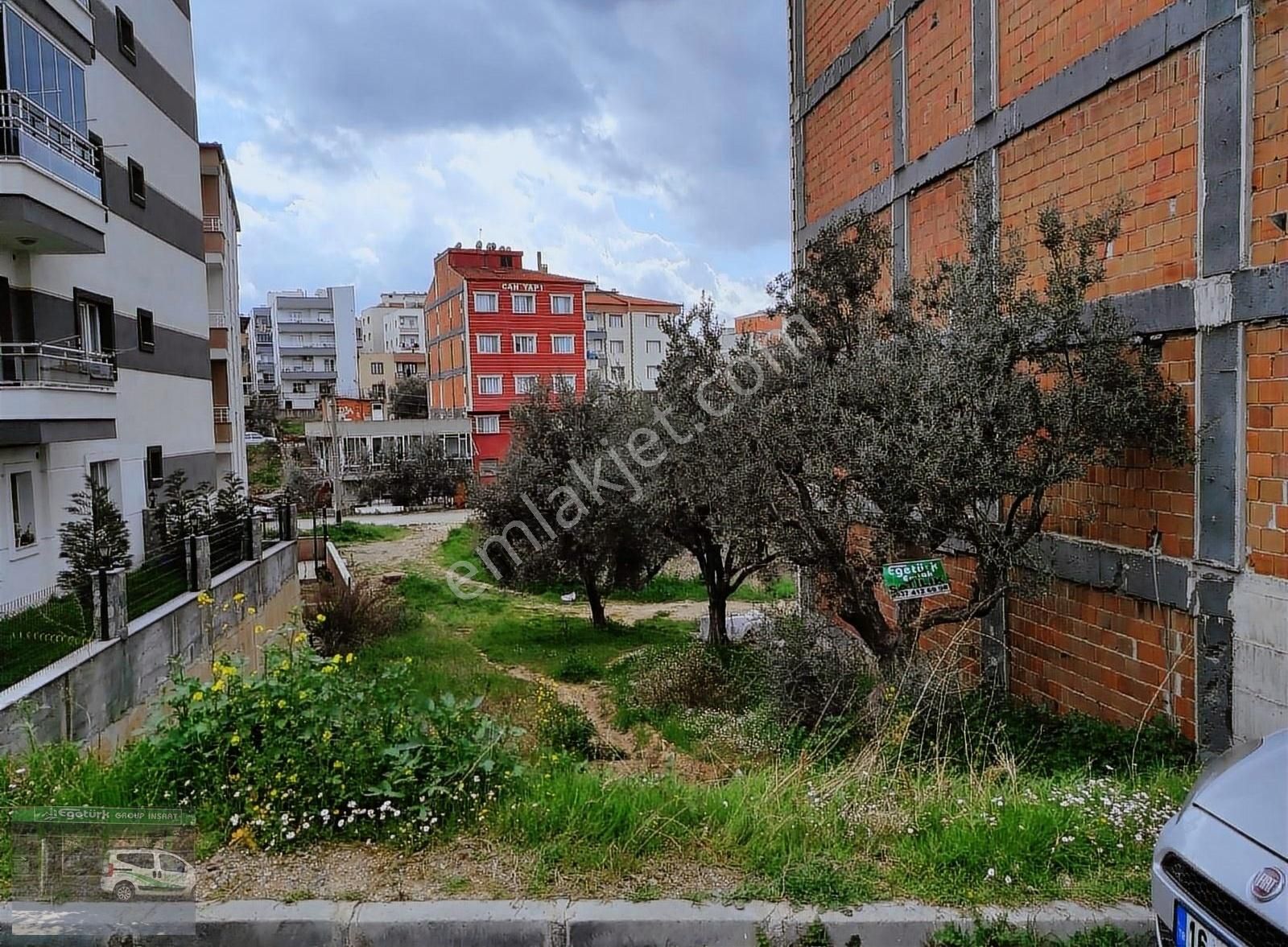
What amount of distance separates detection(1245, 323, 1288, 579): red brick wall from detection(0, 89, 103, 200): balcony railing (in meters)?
12.7

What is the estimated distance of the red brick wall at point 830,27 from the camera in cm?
898

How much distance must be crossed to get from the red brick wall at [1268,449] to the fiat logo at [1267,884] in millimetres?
2987

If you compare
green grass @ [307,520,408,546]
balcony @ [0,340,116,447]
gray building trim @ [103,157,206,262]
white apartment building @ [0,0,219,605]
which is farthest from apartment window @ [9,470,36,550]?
green grass @ [307,520,408,546]

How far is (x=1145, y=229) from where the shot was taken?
5.39m

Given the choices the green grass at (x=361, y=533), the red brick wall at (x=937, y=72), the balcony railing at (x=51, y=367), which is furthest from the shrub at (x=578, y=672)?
the green grass at (x=361, y=533)

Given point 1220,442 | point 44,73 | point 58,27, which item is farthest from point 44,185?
point 1220,442

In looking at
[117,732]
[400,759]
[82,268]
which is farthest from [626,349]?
[400,759]

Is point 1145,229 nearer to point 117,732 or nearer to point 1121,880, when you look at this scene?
point 1121,880

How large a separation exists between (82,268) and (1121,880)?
14832 millimetres

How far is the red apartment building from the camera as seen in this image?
40250 millimetres

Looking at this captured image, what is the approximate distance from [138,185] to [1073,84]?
1502 centimetres

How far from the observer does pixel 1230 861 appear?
2.34 metres

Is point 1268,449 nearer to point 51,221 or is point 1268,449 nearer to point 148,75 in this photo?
point 51,221

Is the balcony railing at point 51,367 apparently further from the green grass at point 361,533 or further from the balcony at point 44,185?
the green grass at point 361,533
